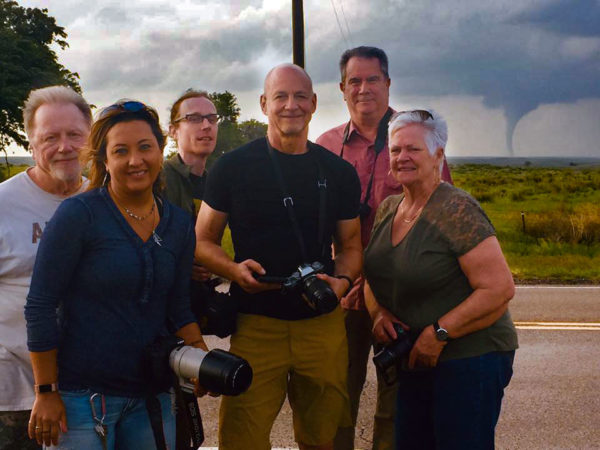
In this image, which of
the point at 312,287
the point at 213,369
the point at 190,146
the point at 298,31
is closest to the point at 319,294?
the point at 312,287

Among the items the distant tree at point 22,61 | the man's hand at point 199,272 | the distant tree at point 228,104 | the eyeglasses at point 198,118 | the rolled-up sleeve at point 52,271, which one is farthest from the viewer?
the distant tree at point 228,104

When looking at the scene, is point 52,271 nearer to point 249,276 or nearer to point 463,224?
point 249,276

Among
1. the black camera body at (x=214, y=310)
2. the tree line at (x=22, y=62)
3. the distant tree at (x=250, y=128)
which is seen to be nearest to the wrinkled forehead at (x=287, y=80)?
the black camera body at (x=214, y=310)

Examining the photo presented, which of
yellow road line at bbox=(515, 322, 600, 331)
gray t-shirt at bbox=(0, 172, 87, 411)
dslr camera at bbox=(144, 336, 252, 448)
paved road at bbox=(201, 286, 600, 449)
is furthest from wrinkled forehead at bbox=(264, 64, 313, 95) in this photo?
yellow road line at bbox=(515, 322, 600, 331)

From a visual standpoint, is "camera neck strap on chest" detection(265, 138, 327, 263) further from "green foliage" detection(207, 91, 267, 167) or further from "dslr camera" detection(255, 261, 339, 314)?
"green foliage" detection(207, 91, 267, 167)

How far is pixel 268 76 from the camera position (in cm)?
309

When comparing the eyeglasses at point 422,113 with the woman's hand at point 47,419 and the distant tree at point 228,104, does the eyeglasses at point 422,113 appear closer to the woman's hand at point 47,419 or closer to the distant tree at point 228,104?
the woman's hand at point 47,419

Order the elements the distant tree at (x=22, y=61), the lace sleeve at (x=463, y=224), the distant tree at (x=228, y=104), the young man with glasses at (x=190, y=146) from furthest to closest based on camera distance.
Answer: the distant tree at (x=228, y=104), the distant tree at (x=22, y=61), the young man with glasses at (x=190, y=146), the lace sleeve at (x=463, y=224)

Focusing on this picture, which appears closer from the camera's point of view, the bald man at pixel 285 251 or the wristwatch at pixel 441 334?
the wristwatch at pixel 441 334

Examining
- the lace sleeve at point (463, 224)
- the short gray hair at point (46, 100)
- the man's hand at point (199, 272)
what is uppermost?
the short gray hair at point (46, 100)

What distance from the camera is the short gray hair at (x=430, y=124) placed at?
8.87ft

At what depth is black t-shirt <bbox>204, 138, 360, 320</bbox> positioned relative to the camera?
2938mm

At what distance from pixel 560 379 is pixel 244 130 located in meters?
57.9

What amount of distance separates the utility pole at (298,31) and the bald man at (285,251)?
7.40m
